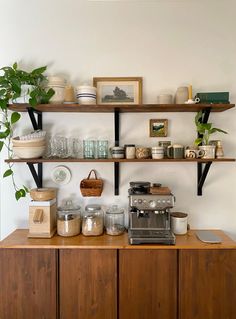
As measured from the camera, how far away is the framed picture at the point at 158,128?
1.87m

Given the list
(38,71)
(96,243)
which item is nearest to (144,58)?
(38,71)

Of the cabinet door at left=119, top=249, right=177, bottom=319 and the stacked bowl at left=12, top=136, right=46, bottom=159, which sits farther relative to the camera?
the stacked bowl at left=12, top=136, right=46, bottom=159

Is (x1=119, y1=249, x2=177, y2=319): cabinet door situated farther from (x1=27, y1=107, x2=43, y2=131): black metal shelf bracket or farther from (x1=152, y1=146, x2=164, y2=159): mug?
(x1=27, y1=107, x2=43, y2=131): black metal shelf bracket

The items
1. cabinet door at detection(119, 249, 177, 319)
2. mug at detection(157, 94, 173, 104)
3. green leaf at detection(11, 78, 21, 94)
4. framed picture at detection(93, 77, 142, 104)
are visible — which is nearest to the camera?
cabinet door at detection(119, 249, 177, 319)

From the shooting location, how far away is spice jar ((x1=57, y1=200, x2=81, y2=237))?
1.69 meters

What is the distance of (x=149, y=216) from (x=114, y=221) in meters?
0.28

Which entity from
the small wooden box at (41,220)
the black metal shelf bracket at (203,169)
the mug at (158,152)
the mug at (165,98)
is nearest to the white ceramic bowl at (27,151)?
the small wooden box at (41,220)

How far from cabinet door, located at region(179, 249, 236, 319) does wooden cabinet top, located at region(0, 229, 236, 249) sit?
0.07 meters

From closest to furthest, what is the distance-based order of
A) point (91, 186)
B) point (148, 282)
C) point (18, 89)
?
1. point (148, 282)
2. point (18, 89)
3. point (91, 186)

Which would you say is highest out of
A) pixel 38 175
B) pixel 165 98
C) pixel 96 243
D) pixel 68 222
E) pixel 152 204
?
pixel 165 98

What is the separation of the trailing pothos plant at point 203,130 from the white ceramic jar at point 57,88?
1.02 m

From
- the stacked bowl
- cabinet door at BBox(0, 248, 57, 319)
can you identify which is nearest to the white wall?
the stacked bowl

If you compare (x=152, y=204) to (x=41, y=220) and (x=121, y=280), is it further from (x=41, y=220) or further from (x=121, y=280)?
(x=41, y=220)

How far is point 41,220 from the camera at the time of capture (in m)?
→ 1.67
